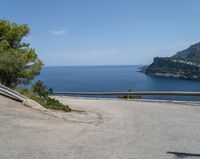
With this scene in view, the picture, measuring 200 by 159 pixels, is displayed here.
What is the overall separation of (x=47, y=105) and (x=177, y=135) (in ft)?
23.4

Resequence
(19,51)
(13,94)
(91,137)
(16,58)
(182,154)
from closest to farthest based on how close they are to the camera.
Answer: (182,154)
(91,137)
(13,94)
(16,58)
(19,51)

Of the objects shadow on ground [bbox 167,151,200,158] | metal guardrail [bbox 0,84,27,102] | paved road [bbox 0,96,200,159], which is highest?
metal guardrail [bbox 0,84,27,102]

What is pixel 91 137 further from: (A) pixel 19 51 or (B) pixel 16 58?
(A) pixel 19 51

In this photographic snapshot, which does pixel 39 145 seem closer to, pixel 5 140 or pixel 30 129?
pixel 5 140

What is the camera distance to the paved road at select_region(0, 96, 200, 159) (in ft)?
23.5

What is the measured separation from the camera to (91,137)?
348 inches

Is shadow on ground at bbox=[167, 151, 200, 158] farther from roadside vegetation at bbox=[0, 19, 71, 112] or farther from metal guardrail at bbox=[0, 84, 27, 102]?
roadside vegetation at bbox=[0, 19, 71, 112]

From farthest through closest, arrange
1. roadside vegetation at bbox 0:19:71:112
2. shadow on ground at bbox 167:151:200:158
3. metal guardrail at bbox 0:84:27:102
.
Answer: roadside vegetation at bbox 0:19:71:112 → metal guardrail at bbox 0:84:27:102 → shadow on ground at bbox 167:151:200:158

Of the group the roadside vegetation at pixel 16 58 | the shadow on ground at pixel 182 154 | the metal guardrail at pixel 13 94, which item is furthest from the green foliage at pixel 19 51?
the shadow on ground at pixel 182 154

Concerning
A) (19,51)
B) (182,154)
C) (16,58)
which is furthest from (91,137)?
(19,51)

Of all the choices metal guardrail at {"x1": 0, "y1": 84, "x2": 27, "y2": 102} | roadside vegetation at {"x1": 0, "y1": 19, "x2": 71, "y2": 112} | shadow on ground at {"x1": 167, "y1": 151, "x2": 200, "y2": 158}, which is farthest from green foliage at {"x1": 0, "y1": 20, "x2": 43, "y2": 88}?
shadow on ground at {"x1": 167, "y1": 151, "x2": 200, "y2": 158}

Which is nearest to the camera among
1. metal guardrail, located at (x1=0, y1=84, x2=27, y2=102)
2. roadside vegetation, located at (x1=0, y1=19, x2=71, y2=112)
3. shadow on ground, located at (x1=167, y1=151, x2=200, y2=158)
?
shadow on ground, located at (x1=167, y1=151, x2=200, y2=158)

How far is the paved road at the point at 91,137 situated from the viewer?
715 cm

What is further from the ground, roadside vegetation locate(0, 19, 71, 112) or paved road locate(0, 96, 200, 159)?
roadside vegetation locate(0, 19, 71, 112)
